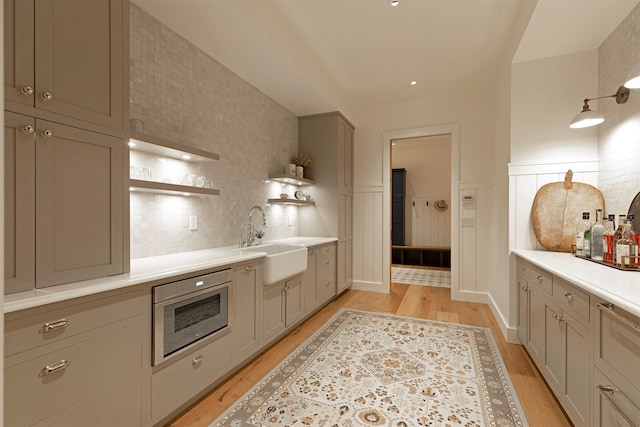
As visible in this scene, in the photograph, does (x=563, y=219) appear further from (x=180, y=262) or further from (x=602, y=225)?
(x=180, y=262)

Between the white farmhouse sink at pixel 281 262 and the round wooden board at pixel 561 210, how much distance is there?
7.30ft

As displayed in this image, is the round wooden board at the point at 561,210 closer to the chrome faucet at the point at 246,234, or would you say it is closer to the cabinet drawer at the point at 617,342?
the cabinet drawer at the point at 617,342

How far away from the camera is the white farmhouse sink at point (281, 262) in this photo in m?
2.53

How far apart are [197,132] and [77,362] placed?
1913 millimetres

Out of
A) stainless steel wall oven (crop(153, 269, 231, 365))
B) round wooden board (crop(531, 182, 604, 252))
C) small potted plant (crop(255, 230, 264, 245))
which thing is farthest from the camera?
small potted plant (crop(255, 230, 264, 245))

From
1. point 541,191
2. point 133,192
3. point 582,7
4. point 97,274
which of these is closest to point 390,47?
point 582,7

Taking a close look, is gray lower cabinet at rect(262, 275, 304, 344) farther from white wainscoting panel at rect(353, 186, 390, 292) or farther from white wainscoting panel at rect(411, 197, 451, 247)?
white wainscoting panel at rect(411, 197, 451, 247)

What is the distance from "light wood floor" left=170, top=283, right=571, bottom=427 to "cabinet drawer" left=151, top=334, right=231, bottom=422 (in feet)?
0.42

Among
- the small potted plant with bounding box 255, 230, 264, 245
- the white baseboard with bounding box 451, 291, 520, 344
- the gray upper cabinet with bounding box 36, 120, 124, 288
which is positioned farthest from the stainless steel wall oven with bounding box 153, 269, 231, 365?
the white baseboard with bounding box 451, 291, 520, 344

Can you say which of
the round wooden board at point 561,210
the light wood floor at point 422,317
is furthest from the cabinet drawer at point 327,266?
the round wooden board at point 561,210

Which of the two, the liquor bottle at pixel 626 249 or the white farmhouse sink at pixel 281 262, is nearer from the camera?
the liquor bottle at pixel 626 249

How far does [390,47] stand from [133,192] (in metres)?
2.85

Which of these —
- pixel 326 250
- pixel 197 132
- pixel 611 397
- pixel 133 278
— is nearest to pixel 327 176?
pixel 326 250

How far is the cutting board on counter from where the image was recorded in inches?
98.7
